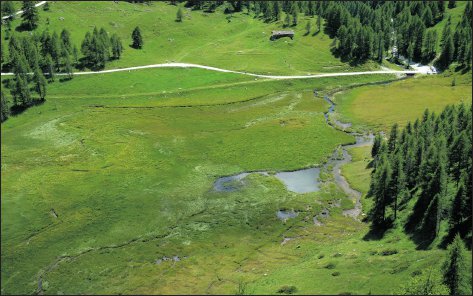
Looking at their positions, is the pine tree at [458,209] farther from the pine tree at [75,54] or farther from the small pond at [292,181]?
the pine tree at [75,54]

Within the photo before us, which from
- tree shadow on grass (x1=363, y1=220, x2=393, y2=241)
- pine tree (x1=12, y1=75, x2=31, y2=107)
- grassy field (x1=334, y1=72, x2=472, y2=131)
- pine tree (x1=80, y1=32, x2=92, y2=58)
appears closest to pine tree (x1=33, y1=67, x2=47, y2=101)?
pine tree (x1=12, y1=75, x2=31, y2=107)

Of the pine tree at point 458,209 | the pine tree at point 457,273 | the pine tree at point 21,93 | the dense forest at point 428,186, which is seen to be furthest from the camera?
the pine tree at point 21,93

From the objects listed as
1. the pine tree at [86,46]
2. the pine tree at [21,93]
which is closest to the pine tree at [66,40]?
the pine tree at [86,46]

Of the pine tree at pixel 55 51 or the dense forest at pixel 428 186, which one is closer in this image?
the dense forest at pixel 428 186

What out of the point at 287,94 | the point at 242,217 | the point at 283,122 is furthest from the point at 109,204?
the point at 287,94

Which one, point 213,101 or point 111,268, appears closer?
point 111,268

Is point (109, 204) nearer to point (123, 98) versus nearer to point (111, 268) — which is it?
point (111, 268)
